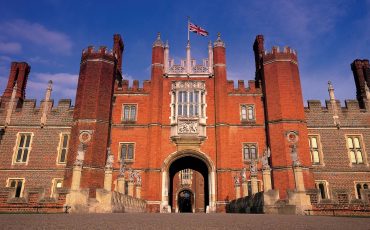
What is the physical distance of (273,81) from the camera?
2297 centimetres

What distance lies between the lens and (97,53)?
23.9m

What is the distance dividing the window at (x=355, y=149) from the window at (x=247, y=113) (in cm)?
791

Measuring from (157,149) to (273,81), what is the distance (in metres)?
10.4

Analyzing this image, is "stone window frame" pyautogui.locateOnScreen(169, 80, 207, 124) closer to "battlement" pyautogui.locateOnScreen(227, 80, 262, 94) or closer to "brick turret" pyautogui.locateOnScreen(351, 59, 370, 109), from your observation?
"battlement" pyautogui.locateOnScreen(227, 80, 262, 94)

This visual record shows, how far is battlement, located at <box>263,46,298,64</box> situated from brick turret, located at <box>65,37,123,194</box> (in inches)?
492

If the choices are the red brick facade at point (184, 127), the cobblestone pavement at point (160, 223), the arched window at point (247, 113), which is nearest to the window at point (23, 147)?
the red brick facade at point (184, 127)

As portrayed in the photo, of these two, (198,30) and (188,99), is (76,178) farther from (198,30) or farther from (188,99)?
(198,30)

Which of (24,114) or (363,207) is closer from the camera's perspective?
(363,207)

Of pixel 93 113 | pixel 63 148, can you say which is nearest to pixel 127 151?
A: pixel 93 113

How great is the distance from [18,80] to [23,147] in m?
6.27

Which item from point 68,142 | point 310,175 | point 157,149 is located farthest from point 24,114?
point 310,175

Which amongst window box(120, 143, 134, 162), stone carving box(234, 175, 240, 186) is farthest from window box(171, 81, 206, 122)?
stone carving box(234, 175, 240, 186)

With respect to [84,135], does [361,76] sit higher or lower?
higher

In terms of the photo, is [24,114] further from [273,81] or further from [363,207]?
[363,207]
